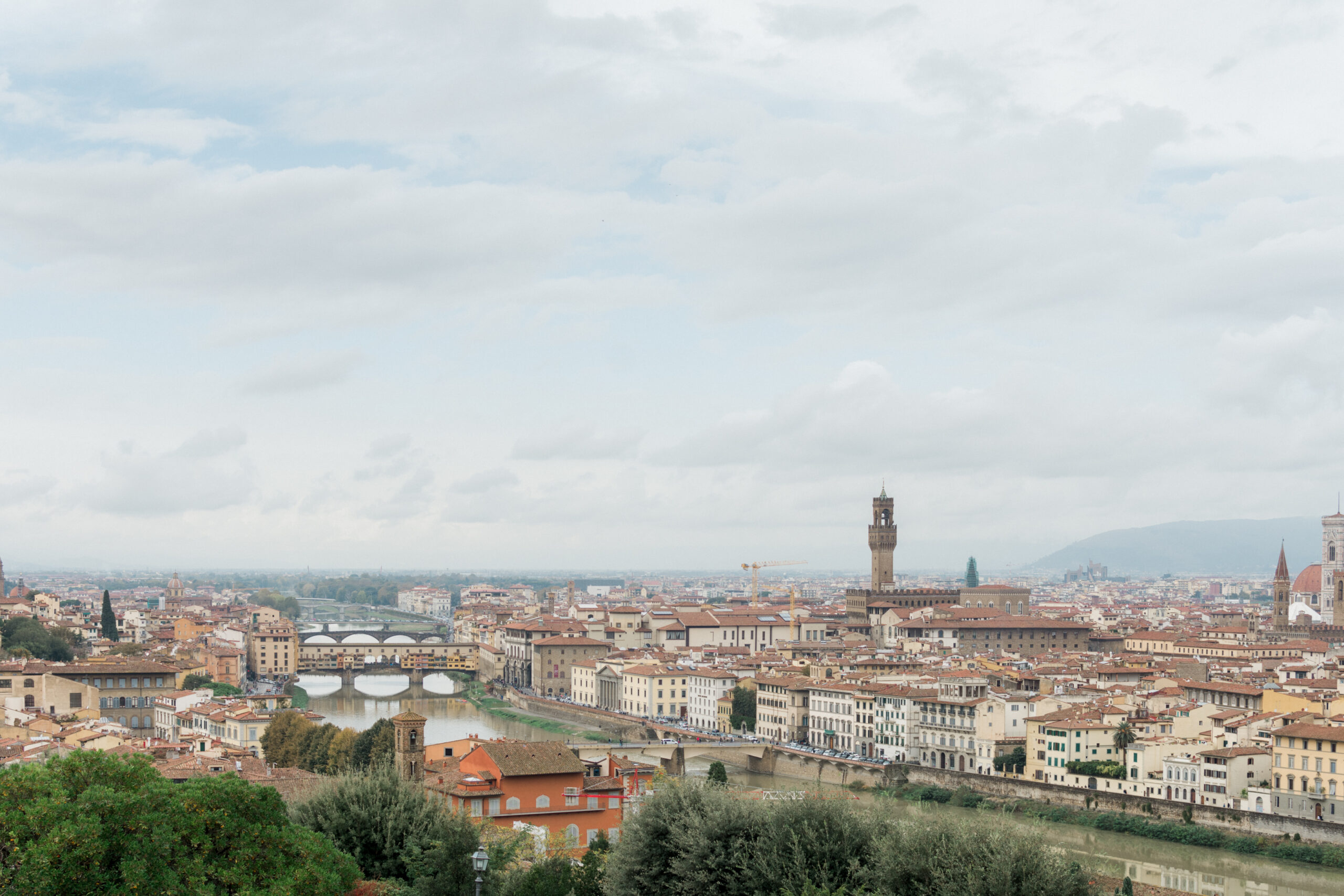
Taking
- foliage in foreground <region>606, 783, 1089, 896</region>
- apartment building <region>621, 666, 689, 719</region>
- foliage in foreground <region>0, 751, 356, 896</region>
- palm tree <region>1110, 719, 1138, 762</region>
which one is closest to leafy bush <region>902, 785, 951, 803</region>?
palm tree <region>1110, 719, 1138, 762</region>

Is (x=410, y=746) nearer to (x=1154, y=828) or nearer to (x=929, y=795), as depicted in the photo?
(x=1154, y=828)

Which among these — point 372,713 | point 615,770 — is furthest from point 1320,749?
point 372,713

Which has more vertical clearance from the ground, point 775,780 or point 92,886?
point 92,886

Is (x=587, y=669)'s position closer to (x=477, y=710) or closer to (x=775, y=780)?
(x=477, y=710)

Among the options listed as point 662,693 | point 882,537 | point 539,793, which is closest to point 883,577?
point 882,537

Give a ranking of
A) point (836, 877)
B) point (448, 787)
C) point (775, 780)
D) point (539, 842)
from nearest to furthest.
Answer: point (836, 877) → point (539, 842) → point (448, 787) → point (775, 780)
